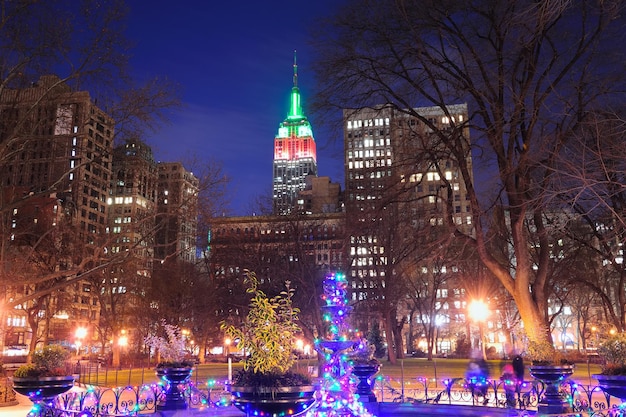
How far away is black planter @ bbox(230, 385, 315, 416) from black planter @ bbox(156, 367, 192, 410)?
27.7ft

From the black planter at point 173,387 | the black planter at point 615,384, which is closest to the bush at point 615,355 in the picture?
the black planter at point 615,384

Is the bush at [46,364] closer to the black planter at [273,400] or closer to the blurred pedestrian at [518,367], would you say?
the black planter at [273,400]

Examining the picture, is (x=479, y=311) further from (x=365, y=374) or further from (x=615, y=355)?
(x=615, y=355)

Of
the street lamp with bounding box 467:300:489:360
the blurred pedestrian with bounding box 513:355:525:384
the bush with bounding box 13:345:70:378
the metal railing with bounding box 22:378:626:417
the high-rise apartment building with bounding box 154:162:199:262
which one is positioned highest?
the high-rise apartment building with bounding box 154:162:199:262

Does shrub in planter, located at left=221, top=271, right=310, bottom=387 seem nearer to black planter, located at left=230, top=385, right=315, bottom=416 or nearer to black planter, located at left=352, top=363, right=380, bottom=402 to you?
black planter, located at left=230, top=385, right=315, bottom=416

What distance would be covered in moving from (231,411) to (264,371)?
8200mm

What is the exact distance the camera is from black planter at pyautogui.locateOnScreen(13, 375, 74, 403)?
43.4ft

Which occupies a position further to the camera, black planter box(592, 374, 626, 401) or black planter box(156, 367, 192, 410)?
black planter box(156, 367, 192, 410)

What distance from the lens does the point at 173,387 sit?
17.6 m

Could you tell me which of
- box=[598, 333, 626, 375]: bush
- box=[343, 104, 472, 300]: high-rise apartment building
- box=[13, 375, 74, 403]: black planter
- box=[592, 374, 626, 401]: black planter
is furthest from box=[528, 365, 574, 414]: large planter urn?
box=[13, 375, 74, 403]: black planter

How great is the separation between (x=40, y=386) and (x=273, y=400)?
7093 mm

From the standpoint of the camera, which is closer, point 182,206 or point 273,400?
point 273,400

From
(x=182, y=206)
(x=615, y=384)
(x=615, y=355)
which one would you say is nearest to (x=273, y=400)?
(x=615, y=384)

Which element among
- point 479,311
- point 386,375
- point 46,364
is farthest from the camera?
point 479,311
